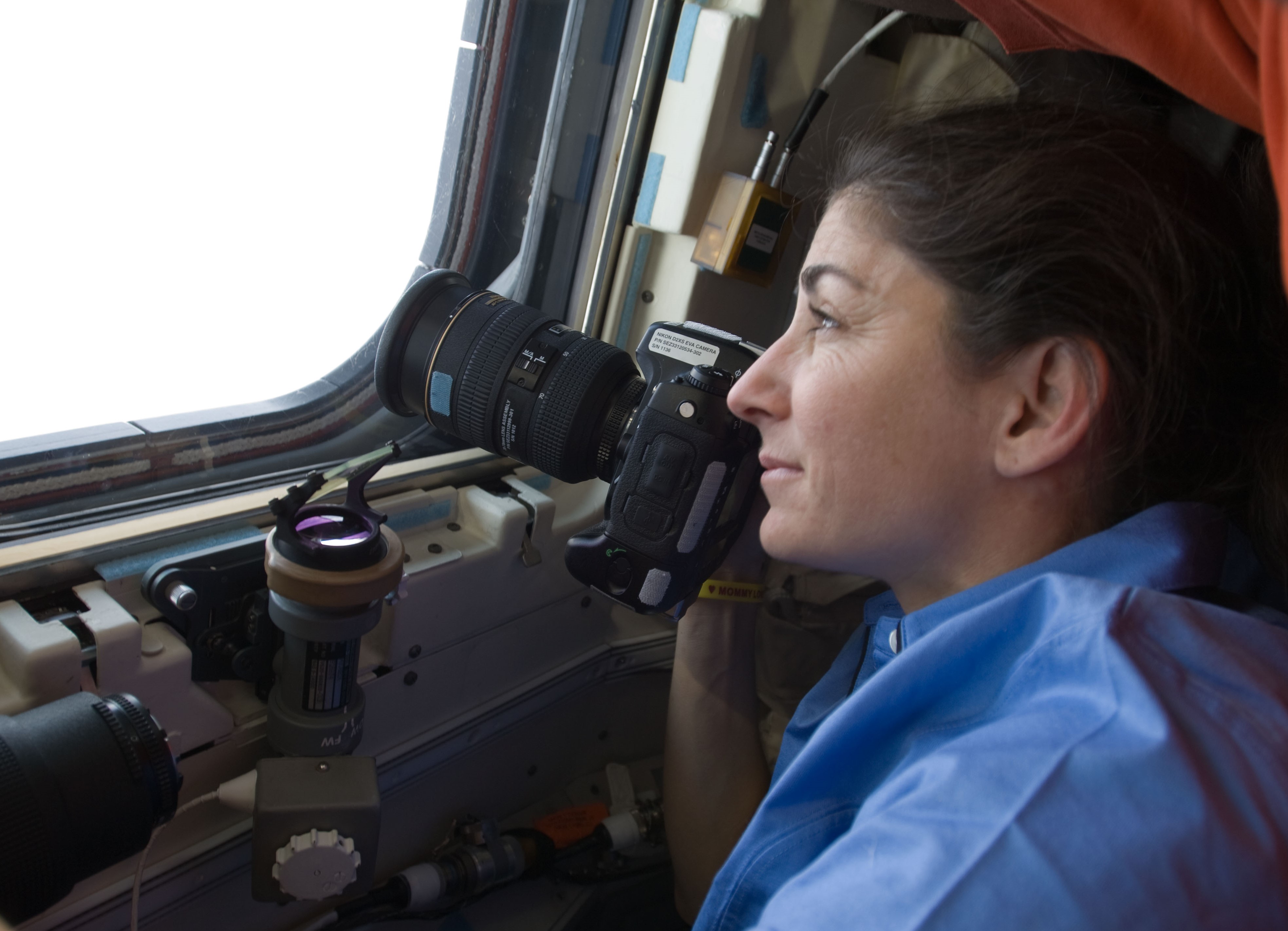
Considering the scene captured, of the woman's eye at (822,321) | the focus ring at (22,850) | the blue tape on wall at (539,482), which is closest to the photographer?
the focus ring at (22,850)

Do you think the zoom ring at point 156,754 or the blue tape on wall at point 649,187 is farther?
the blue tape on wall at point 649,187

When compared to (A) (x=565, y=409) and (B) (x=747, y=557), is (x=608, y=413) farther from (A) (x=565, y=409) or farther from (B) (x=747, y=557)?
(B) (x=747, y=557)

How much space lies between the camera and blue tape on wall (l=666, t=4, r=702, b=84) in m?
1.50

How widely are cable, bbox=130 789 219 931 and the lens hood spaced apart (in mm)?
596

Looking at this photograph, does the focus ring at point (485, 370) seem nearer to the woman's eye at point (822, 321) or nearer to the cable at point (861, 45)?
the woman's eye at point (822, 321)

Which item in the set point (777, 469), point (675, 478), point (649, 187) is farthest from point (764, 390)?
point (649, 187)

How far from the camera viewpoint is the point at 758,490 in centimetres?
136

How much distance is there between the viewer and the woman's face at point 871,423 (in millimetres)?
938

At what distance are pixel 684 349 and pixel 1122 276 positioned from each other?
0.56 meters

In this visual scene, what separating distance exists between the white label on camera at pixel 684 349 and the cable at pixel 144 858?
2.64ft

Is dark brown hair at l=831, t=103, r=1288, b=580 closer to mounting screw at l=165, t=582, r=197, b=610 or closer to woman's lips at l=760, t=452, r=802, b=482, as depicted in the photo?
woman's lips at l=760, t=452, r=802, b=482

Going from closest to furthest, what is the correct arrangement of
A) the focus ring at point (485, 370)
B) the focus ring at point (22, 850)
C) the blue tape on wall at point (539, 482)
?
the focus ring at point (22, 850) < the focus ring at point (485, 370) < the blue tape on wall at point (539, 482)

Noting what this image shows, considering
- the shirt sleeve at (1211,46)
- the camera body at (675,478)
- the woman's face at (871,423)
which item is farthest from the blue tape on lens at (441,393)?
the shirt sleeve at (1211,46)

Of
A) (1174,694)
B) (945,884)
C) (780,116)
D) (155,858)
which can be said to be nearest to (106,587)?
(155,858)
